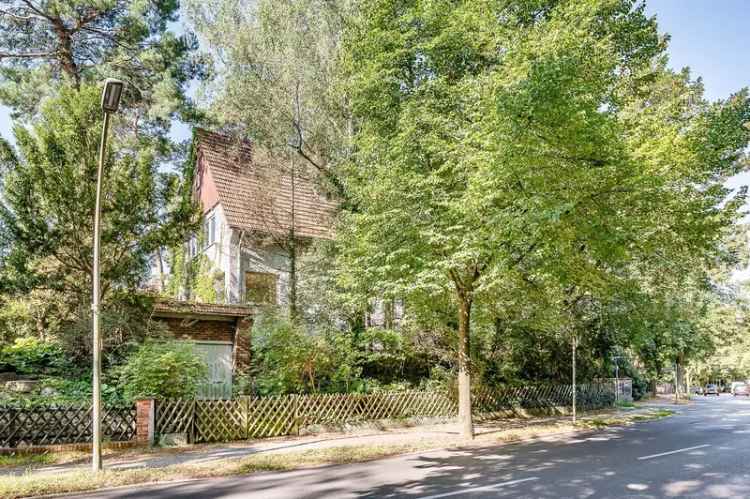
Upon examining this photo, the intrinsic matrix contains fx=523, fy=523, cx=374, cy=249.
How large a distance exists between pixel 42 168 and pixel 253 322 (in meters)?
8.07

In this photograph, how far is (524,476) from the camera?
9133 millimetres

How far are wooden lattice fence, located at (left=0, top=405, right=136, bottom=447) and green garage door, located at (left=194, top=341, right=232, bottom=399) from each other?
525 cm

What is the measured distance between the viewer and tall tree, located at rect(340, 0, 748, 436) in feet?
36.0

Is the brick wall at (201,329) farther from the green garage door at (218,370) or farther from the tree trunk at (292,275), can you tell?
the tree trunk at (292,275)

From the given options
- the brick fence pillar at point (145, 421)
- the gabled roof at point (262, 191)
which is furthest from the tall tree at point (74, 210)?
the gabled roof at point (262, 191)

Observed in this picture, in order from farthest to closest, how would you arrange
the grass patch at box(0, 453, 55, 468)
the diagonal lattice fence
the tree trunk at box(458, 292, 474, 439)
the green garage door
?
the green garage door
the tree trunk at box(458, 292, 474, 439)
the diagonal lattice fence
the grass patch at box(0, 453, 55, 468)

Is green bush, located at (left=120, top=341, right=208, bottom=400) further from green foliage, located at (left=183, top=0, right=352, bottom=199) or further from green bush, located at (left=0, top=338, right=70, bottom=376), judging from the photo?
green foliage, located at (left=183, top=0, right=352, bottom=199)

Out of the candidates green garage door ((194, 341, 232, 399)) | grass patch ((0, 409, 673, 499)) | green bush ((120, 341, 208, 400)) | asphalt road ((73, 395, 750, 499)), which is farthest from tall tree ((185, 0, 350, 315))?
A: asphalt road ((73, 395, 750, 499))

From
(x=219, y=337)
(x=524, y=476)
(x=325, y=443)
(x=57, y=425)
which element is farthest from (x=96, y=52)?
(x=524, y=476)

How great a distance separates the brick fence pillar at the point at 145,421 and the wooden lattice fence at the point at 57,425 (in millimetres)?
198

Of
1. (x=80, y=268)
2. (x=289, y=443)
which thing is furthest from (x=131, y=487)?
(x=80, y=268)

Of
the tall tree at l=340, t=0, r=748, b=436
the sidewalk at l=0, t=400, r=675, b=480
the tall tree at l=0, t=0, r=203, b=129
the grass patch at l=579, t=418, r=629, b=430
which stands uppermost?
the tall tree at l=0, t=0, r=203, b=129

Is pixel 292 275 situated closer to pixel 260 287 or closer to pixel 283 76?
pixel 260 287

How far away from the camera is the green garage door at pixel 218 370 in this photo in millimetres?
17828
